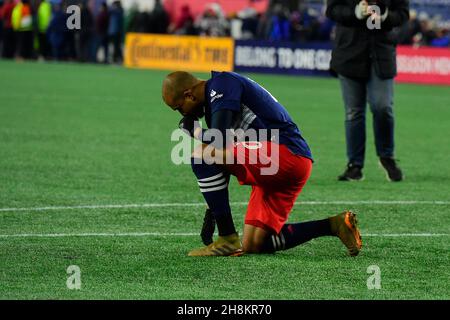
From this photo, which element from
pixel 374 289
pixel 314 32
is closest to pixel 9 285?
pixel 374 289

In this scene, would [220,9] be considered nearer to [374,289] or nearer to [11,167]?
[11,167]

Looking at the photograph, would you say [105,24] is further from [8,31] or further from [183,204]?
[183,204]

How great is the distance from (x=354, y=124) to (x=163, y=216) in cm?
335

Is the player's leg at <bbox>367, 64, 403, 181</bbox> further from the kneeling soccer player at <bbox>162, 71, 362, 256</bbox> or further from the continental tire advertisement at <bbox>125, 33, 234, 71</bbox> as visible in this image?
the continental tire advertisement at <bbox>125, 33, 234, 71</bbox>

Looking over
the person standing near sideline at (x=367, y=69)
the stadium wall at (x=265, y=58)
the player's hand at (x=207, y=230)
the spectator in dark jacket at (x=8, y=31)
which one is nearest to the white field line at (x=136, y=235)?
the player's hand at (x=207, y=230)

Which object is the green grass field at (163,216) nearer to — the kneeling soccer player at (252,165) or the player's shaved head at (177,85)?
the kneeling soccer player at (252,165)

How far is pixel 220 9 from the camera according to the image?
42594 millimetres

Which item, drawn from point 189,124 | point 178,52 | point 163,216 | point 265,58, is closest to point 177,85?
point 189,124

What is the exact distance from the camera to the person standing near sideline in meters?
12.4

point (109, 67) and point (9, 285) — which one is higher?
point (9, 285)

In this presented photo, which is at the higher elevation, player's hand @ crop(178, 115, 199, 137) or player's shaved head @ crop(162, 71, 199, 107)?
player's shaved head @ crop(162, 71, 199, 107)

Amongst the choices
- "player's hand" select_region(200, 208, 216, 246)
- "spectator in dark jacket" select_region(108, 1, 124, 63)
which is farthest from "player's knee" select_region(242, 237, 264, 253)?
"spectator in dark jacket" select_region(108, 1, 124, 63)

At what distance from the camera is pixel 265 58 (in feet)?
109

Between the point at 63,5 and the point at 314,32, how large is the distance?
8.21 meters
